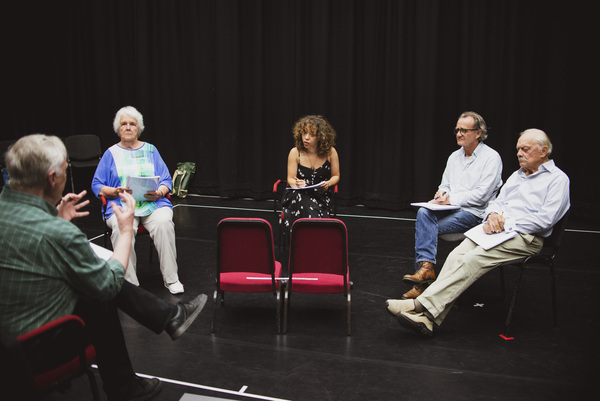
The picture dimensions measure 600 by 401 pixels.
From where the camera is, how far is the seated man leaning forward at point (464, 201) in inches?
152

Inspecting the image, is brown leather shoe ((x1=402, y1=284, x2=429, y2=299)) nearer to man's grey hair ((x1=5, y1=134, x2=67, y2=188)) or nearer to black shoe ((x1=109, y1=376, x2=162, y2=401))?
black shoe ((x1=109, y1=376, x2=162, y2=401))

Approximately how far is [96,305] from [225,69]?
18.9 feet

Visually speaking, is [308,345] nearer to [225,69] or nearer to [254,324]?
[254,324]

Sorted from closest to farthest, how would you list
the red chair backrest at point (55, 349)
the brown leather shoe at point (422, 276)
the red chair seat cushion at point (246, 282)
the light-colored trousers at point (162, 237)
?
the red chair backrest at point (55, 349), the red chair seat cushion at point (246, 282), the brown leather shoe at point (422, 276), the light-colored trousers at point (162, 237)

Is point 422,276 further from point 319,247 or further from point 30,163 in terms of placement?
point 30,163

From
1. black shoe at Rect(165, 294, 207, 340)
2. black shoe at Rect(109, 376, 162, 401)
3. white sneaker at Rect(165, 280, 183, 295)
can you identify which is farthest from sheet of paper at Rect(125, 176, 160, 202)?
black shoe at Rect(109, 376, 162, 401)

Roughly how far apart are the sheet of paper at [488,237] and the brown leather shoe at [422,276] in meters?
0.46

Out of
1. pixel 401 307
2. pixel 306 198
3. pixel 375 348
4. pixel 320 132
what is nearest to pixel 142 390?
pixel 375 348

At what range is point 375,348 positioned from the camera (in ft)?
10.3

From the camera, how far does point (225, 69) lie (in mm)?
7539

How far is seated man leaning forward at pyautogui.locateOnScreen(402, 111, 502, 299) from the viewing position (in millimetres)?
3861

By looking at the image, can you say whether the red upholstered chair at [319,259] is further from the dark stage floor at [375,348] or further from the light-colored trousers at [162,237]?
the light-colored trousers at [162,237]

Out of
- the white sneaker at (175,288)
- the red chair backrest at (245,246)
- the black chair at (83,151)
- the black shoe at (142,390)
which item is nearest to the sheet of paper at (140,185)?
the white sneaker at (175,288)

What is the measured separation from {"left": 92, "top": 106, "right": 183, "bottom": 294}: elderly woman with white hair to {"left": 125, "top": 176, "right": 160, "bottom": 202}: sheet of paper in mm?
35
